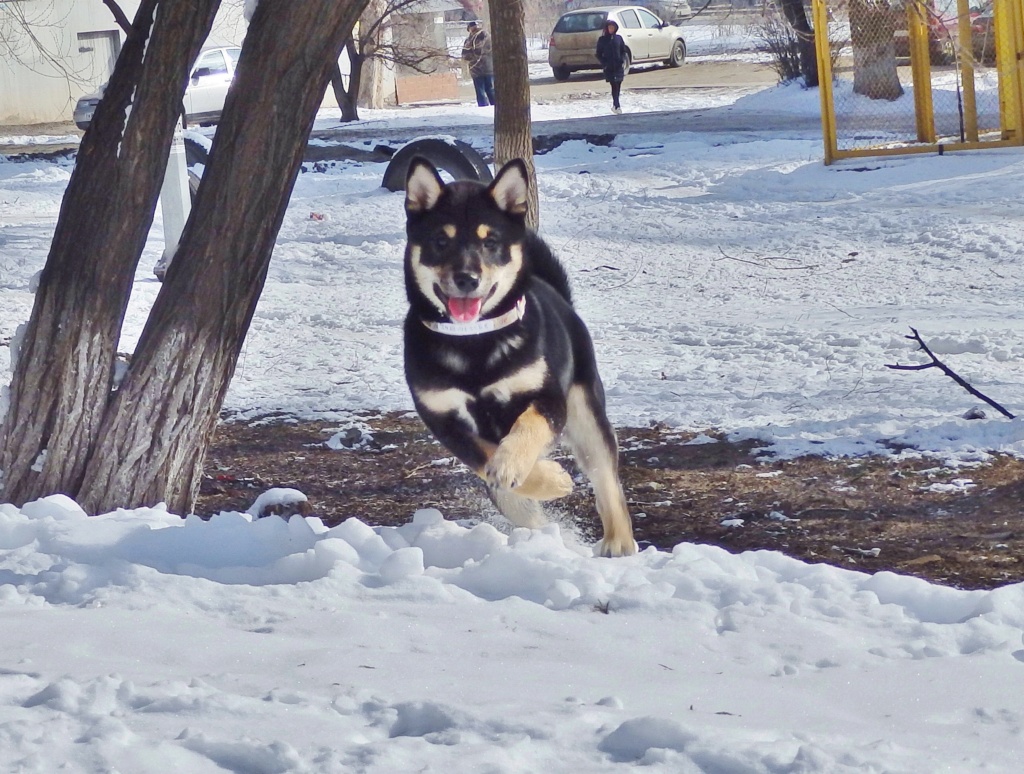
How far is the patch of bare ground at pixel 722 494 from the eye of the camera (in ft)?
15.5

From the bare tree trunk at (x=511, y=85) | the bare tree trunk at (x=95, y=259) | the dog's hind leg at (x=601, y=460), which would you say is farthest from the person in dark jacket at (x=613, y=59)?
the bare tree trunk at (x=95, y=259)

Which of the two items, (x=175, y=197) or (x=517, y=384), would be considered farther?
(x=175, y=197)

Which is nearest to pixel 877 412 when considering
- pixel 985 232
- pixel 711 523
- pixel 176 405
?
pixel 711 523

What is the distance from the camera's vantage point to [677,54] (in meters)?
38.7

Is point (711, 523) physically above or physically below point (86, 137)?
below

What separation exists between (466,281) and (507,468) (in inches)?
26.2

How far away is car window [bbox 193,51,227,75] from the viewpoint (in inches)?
1143

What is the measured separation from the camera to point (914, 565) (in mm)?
4516

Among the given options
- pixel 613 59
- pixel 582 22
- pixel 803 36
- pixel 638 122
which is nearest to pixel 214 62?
pixel 613 59

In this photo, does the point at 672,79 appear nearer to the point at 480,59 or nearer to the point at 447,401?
the point at 480,59

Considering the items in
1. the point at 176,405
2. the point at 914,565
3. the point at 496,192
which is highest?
the point at 496,192

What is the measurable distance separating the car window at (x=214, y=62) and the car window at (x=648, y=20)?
1342 centimetres

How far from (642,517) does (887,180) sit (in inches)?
361

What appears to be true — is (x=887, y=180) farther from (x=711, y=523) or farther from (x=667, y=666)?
(x=667, y=666)
